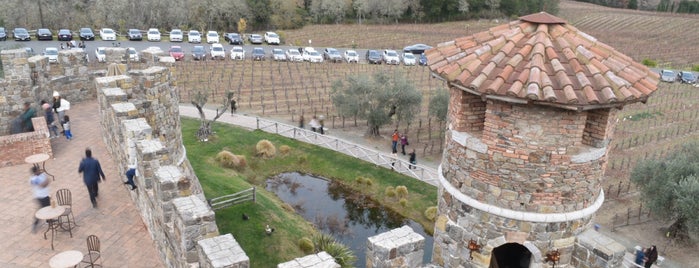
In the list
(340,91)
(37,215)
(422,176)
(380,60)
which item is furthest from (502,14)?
(37,215)

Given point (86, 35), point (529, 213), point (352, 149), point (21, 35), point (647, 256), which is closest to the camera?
point (529, 213)

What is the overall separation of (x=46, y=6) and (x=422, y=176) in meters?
52.2

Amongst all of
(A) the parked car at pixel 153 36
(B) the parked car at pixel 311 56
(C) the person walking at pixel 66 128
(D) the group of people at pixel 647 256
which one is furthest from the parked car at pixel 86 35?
(D) the group of people at pixel 647 256

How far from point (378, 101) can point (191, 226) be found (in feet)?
74.4

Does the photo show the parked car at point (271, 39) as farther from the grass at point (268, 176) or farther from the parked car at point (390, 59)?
the grass at point (268, 176)

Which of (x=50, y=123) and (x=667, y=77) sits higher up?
(x=50, y=123)

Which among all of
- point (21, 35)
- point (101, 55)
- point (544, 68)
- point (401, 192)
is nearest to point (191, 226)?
point (544, 68)

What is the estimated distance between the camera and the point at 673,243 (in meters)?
20.1

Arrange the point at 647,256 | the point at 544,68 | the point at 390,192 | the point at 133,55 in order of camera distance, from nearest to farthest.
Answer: the point at 544,68
the point at 133,55
the point at 647,256
the point at 390,192

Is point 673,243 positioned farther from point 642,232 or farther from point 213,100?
point 213,100

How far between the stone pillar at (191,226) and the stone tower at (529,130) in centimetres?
384

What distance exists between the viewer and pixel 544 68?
6738 mm

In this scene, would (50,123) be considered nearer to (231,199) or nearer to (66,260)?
(231,199)

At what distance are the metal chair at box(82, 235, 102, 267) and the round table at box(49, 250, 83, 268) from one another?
45 cm
